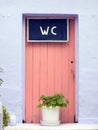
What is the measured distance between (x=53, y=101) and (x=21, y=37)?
144 cm

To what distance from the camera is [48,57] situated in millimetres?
10422

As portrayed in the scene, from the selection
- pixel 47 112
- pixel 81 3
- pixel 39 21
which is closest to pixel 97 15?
pixel 81 3

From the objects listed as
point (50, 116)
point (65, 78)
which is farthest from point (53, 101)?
point (65, 78)

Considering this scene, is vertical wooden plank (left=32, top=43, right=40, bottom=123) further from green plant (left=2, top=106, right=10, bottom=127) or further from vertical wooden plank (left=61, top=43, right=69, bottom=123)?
green plant (left=2, top=106, right=10, bottom=127)

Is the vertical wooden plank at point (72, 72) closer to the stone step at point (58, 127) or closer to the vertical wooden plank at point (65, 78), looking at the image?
the vertical wooden plank at point (65, 78)

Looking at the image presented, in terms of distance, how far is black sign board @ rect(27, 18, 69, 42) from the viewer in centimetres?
1029

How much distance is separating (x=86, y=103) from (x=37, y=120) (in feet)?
3.57

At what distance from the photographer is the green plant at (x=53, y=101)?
9977mm

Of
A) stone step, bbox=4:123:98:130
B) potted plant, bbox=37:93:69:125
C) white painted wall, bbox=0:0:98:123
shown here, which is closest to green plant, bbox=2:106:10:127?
stone step, bbox=4:123:98:130

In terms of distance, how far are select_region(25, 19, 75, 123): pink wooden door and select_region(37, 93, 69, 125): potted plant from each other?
0.38m

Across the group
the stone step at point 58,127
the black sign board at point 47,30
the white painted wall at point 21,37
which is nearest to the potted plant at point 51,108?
the stone step at point 58,127

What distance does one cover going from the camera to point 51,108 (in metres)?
9.97

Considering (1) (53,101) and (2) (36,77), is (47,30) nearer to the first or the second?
(2) (36,77)

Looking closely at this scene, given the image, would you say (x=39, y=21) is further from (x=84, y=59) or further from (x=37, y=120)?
(x=37, y=120)
